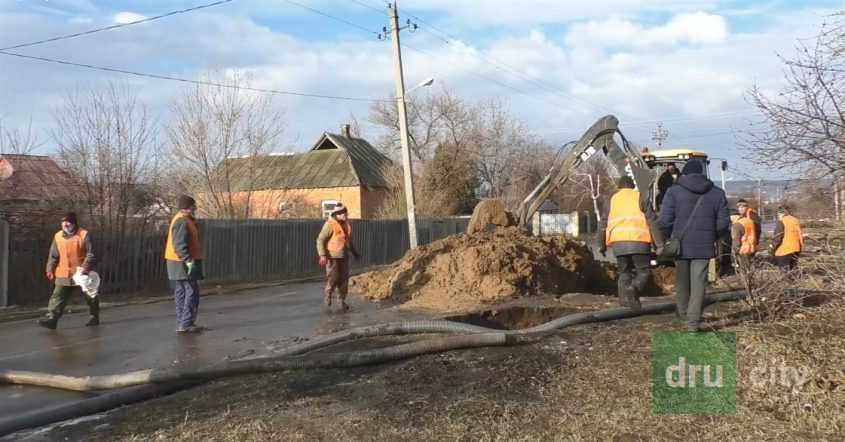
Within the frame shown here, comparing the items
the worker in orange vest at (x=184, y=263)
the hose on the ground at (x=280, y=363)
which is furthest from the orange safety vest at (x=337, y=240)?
the hose on the ground at (x=280, y=363)

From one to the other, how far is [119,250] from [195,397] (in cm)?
1129

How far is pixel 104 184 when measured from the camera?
53.9 ft

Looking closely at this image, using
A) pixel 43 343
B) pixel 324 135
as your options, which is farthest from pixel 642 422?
pixel 324 135

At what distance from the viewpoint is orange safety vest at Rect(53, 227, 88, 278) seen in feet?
34.7

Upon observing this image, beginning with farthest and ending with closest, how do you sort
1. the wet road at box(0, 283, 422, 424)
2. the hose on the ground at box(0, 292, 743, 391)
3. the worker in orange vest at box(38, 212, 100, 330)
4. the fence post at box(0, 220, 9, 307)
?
the fence post at box(0, 220, 9, 307), the worker in orange vest at box(38, 212, 100, 330), the wet road at box(0, 283, 422, 424), the hose on the ground at box(0, 292, 743, 391)

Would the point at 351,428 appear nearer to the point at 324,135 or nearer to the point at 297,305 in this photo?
the point at 297,305

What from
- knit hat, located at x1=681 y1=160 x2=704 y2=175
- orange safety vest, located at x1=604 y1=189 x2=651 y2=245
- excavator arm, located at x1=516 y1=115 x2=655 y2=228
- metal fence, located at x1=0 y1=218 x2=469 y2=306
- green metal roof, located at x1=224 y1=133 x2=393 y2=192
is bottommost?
metal fence, located at x1=0 y1=218 x2=469 y2=306

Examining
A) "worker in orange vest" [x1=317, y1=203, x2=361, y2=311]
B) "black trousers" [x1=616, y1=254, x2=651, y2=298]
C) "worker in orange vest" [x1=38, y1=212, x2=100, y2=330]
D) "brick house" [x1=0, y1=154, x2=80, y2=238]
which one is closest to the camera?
"black trousers" [x1=616, y1=254, x2=651, y2=298]

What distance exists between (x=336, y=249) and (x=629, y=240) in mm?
5051

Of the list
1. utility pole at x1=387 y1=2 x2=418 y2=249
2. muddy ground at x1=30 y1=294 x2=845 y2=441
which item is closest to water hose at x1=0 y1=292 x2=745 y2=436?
muddy ground at x1=30 y1=294 x2=845 y2=441

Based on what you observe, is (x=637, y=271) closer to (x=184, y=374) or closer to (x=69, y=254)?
(x=184, y=374)

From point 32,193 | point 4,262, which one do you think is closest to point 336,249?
point 4,262

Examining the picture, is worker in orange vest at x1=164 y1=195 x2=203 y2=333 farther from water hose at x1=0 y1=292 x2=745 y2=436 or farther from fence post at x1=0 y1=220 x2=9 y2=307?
fence post at x1=0 y1=220 x2=9 y2=307

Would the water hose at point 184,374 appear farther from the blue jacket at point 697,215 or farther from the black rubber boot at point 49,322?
the black rubber boot at point 49,322
